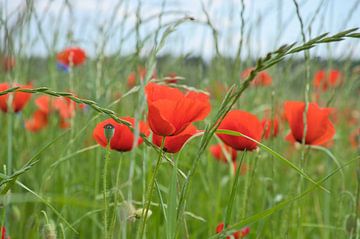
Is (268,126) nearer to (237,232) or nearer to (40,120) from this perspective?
(237,232)

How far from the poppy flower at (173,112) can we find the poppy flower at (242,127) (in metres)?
0.13

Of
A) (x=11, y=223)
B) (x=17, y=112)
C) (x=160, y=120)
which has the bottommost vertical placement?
(x=11, y=223)

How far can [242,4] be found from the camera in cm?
86

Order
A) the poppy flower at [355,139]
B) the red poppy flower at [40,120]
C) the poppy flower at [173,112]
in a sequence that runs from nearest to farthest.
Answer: the poppy flower at [173,112] → the poppy flower at [355,139] → the red poppy flower at [40,120]

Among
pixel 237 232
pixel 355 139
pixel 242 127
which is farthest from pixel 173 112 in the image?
pixel 355 139

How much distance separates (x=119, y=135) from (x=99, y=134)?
36 mm

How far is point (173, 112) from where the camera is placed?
0.71m

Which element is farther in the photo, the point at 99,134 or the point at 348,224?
the point at 348,224

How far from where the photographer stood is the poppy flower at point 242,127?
87cm

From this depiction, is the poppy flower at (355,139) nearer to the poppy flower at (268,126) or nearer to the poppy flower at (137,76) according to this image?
the poppy flower at (268,126)

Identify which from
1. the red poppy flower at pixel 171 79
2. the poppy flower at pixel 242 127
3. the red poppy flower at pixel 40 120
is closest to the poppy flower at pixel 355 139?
the poppy flower at pixel 242 127

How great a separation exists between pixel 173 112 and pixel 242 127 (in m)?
0.19

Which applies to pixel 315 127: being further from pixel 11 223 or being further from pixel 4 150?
pixel 4 150

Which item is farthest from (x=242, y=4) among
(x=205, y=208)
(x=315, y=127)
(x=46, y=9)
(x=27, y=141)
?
(x=27, y=141)
